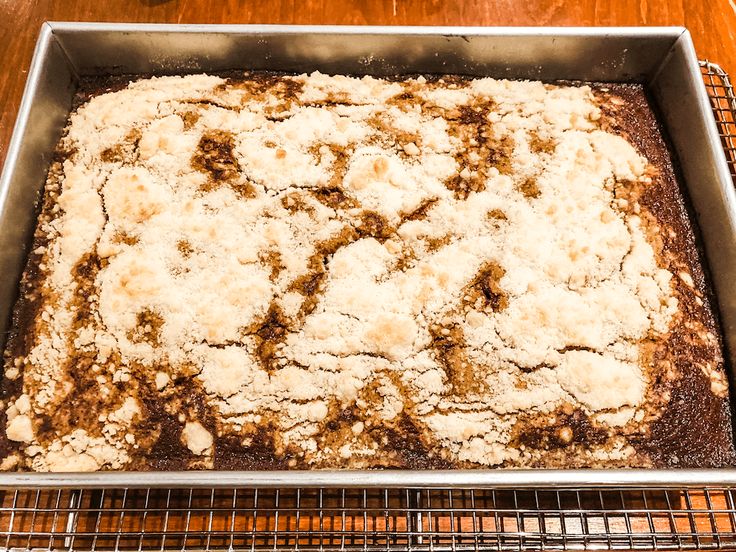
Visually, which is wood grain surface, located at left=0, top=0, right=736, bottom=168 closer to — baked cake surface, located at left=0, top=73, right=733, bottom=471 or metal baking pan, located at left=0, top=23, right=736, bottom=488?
metal baking pan, located at left=0, top=23, right=736, bottom=488

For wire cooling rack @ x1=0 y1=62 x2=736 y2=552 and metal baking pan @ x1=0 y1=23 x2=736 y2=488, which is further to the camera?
metal baking pan @ x1=0 y1=23 x2=736 y2=488

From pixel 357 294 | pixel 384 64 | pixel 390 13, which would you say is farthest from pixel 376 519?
pixel 390 13

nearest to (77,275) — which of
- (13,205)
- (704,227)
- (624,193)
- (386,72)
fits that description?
(13,205)

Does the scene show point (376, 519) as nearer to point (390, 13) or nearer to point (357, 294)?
point (357, 294)

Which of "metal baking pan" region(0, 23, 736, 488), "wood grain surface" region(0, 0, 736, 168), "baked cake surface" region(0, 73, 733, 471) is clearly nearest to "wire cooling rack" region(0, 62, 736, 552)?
"baked cake surface" region(0, 73, 733, 471)

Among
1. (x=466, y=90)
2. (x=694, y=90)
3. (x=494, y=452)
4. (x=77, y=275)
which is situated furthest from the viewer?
(x=466, y=90)

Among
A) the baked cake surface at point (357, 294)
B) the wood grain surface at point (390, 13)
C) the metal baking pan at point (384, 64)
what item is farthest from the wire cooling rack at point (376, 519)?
the wood grain surface at point (390, 13)

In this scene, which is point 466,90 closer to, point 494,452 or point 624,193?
point 624,193
